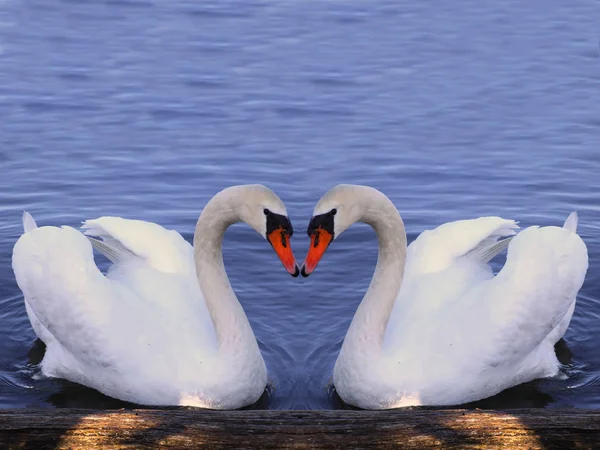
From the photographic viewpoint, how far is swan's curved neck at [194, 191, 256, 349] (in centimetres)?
780

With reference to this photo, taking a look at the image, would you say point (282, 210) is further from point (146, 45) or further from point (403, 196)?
point (146, 45)

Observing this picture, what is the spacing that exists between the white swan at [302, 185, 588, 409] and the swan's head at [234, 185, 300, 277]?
15cm

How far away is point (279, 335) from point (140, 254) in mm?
1255

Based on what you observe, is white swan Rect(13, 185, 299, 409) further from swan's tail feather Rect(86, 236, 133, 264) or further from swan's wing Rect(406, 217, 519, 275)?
swan's wing Rect(406, 217, 519, 275)

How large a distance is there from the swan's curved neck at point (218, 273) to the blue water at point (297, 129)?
2.00 feet

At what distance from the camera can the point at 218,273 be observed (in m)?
8.09

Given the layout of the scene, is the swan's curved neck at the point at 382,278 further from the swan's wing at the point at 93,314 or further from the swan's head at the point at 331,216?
the swan's wing at the point at 93,314

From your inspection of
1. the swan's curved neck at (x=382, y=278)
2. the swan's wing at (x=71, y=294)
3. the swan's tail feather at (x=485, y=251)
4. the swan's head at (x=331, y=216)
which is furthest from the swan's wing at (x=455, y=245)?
the swan's wing at (x=71, y=294)

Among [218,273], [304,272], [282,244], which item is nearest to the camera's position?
[304,272]

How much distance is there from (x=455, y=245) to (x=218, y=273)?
184cm

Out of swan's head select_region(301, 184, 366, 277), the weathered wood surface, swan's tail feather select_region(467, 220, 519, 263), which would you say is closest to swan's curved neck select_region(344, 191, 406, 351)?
swan's head select_region(301, 184, 366, 277)

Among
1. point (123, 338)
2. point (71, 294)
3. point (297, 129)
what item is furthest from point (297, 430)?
point (297, 129)

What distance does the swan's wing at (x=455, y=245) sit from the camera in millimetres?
8852

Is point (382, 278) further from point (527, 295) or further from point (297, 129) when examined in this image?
point (297, 129)
